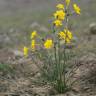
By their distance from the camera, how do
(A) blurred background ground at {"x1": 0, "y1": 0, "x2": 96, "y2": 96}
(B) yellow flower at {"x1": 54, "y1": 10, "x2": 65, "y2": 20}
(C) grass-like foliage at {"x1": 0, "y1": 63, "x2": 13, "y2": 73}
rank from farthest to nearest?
(C) grass-like foliage at {"x1": 0, "y1": 63, "x2": 13, "y2": 73}, (A) blurred background ground at {"x1": 0, "y1": 0, "x2": 96, "y2": 96}, (B) yellow flower at {"x1": 54, "y1": 10, "x2": 65, "y2": 20}

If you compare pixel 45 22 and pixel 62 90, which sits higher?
pixel 45 22

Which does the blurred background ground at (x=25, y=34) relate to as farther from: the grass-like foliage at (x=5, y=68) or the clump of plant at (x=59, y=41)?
the clump of plant at (x=59, y=41)

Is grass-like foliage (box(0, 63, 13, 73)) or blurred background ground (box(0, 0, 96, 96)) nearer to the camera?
blurred background ground (box(0, 0, 96, 96))

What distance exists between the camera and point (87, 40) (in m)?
10.1

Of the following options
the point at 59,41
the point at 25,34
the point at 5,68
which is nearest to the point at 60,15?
the point at 59,41

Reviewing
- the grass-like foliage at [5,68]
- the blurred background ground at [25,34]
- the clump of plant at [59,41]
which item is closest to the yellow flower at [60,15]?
the clump of plant at [59,41]

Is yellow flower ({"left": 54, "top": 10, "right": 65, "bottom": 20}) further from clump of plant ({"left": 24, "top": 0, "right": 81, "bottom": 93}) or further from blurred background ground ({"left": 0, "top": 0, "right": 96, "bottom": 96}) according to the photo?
blurred background ground ({"left": 0, "top": 0, "right": 96, "bottom": 96})

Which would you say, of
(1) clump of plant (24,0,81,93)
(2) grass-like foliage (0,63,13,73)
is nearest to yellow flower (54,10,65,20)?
(1) clump of plant (24,0,81,93)

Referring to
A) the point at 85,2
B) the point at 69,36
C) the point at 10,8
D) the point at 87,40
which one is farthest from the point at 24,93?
the point at 10,8

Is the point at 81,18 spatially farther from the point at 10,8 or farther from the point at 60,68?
the point at 60,68

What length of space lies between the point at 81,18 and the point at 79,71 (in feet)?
30.9

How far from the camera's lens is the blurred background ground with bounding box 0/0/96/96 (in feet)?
19.0

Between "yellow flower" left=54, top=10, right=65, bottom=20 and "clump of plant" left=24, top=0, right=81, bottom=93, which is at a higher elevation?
"yellow flower" left=54, top=10, right=65, bottom=20

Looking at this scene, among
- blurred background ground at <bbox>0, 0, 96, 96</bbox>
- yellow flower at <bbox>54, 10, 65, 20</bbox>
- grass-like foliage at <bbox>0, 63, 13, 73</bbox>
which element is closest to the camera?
yellow flower at <bbox>54, 10, 65, 20</bbox>
